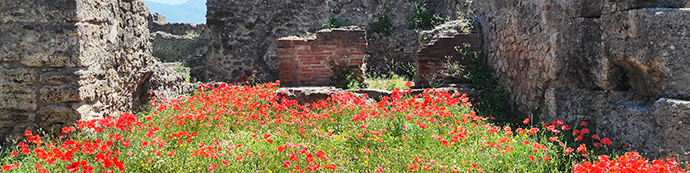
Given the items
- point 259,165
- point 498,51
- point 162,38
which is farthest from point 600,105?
point 162,38

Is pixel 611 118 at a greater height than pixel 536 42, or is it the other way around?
pixel 536 42

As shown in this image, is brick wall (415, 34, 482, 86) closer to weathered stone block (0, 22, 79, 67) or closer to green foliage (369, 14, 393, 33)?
green foliage (369, 14, 393, 33)

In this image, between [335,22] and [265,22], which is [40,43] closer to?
[265,22]

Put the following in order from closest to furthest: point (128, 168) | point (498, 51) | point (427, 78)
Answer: point (128, 168), point (498, 51), point (427, 78)

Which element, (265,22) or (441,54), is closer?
(441,54)

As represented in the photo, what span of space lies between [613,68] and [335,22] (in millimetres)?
7411

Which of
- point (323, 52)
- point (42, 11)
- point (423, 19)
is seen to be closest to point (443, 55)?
point (323, 52)

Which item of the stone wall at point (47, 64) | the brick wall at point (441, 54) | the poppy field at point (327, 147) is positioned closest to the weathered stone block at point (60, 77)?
the stone wall at point (47, 64)

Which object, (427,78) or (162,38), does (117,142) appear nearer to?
(427,78)

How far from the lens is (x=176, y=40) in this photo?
13.6 metres

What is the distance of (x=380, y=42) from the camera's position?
983 centimetres

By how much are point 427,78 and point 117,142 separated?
163 inches

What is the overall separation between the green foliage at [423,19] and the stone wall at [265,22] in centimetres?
19

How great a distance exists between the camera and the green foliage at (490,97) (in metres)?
4.83
